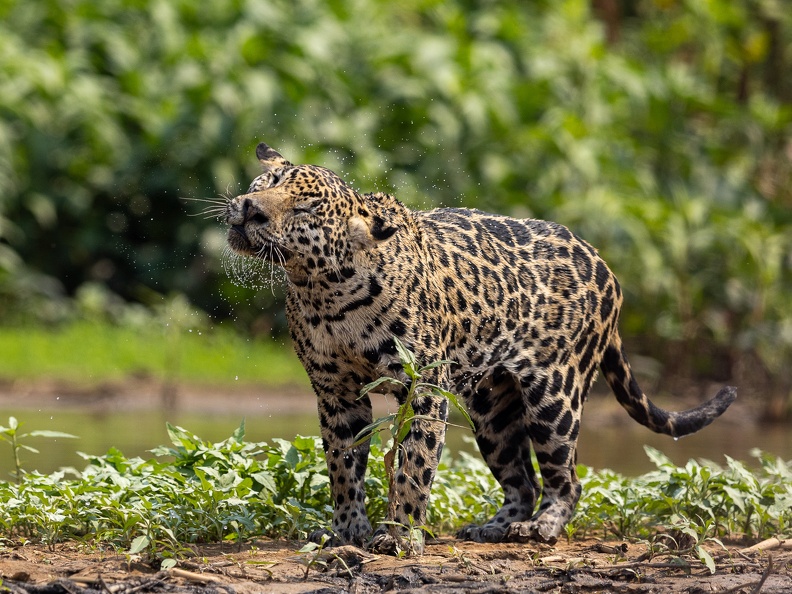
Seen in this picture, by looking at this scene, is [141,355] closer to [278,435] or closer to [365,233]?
[278,435]

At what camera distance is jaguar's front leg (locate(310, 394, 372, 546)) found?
6.27 metres

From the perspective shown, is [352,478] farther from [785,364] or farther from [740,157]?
[740,157]

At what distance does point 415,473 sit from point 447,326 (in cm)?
79

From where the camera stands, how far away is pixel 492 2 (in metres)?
18.0

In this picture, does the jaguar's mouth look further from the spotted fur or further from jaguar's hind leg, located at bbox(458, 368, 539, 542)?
jaguar's hind leg, located at bbox(458, 368, 539, 542)

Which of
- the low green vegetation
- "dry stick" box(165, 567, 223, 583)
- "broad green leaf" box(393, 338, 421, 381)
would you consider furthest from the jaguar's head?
"dry stick" box(165, 567, 223, 583)

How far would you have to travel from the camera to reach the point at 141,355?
13.2 metres

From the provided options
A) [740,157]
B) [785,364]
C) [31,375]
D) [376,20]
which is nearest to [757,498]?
[785,364]

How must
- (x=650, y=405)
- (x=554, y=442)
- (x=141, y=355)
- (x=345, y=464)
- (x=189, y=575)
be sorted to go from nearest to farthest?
(x=189, y=575)
(x=345, y=464)
(x=554, y=442)
(x=650, y=405)
(x=141, y=355)

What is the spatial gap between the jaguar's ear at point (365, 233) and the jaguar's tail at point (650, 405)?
1.94m

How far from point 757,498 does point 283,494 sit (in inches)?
102

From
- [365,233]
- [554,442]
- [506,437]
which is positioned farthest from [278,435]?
[365,233]

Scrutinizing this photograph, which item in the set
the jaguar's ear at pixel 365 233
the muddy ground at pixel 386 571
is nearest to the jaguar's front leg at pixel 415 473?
the muddy ground at pixel 386 571


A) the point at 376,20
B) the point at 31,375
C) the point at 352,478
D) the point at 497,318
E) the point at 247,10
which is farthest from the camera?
the point at 376,20
